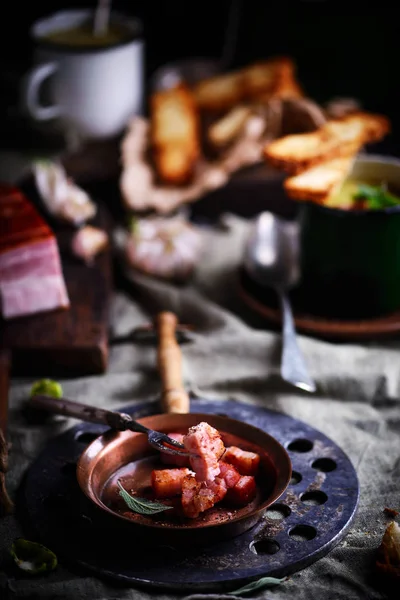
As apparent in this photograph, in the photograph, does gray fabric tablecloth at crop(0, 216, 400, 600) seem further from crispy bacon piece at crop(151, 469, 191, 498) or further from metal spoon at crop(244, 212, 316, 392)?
crispy bacon piece at crop(151, 469, 191, 498)

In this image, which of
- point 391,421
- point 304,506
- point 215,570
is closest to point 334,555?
point 304,506

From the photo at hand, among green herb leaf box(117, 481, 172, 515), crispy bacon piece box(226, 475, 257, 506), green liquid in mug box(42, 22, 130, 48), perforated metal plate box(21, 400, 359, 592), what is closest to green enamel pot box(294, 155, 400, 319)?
perforated metal plate box(21, 400, 359, 592)

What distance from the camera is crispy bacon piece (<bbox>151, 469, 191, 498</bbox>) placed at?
4.33 feet

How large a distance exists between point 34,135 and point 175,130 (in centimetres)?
51

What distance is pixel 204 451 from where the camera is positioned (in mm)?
1287

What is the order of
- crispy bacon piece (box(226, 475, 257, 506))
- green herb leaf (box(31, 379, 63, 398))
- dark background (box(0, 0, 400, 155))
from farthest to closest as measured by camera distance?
dark background (box(0, 0, 400, 155)) < green herb leaf (box(31, 379, 63, 398)) < crispy bacon piece (box(226, 475, 257, 506))

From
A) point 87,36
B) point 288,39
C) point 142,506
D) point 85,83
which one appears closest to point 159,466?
point 142,506

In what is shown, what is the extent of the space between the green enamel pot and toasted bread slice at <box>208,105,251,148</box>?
0.55 m

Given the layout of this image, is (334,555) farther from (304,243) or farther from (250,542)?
(304,243)

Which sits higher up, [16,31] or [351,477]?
[16,31]

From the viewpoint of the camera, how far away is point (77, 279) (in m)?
2.07

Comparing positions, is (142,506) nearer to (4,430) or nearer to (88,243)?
(4,430)

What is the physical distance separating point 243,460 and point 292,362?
0.45 meters

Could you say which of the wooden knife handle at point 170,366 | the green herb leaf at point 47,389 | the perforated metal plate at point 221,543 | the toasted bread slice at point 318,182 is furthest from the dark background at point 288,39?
the perforated metal plate at point 221,543
